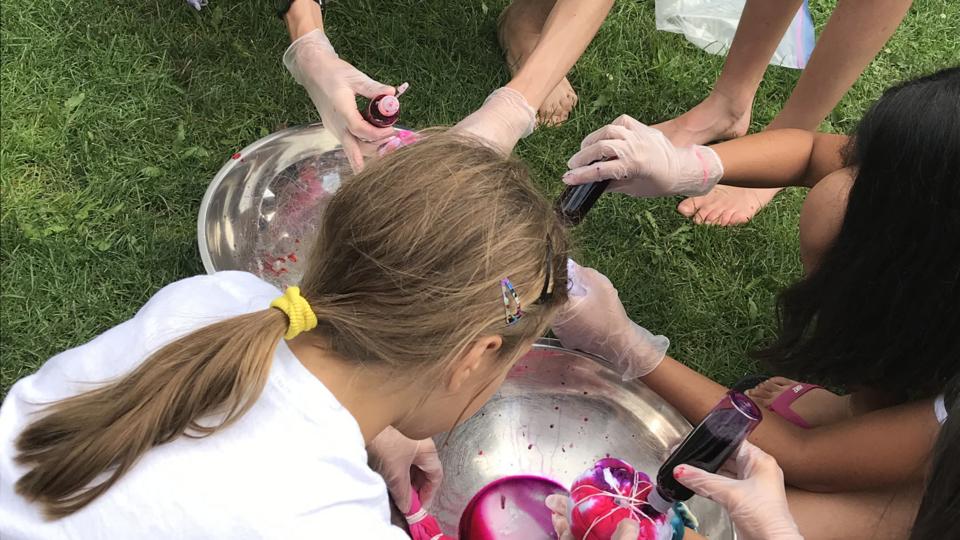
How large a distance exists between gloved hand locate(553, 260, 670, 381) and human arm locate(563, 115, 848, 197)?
7.7 inches

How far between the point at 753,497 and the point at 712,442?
10 centimetres

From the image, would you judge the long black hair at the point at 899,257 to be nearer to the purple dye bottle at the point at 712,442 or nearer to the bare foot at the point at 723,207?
the purple dye bottle at the point at 712,442

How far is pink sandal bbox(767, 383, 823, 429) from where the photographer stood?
1.49 meters

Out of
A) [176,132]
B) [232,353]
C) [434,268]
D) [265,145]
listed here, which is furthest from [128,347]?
[176,132]

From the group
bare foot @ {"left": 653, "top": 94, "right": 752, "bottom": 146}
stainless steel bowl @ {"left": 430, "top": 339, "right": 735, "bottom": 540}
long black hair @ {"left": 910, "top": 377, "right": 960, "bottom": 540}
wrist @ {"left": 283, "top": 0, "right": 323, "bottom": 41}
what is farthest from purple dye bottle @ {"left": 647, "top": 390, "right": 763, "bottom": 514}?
wrist @ {"left": 283, "top": 0, "right": 323, "bottom": 41}

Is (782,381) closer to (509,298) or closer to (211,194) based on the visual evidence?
(509,298)

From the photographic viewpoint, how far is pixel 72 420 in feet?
2.65

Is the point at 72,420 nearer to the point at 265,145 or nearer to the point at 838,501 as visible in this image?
the point at 265,145

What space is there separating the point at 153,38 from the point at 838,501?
1789 mm

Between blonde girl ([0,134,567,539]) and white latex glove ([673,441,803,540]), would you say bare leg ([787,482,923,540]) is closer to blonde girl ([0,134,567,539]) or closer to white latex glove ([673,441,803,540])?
white latex glove ([673,441,803,540])

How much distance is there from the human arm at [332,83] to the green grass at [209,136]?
0.31 meters

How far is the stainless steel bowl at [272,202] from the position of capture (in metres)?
1.56

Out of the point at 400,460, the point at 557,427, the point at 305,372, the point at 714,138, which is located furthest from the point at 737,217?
the point at 305,372

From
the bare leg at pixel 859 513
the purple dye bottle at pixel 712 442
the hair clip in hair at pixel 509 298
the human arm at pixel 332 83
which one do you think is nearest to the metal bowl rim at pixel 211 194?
the human arm at pixel 332 83
